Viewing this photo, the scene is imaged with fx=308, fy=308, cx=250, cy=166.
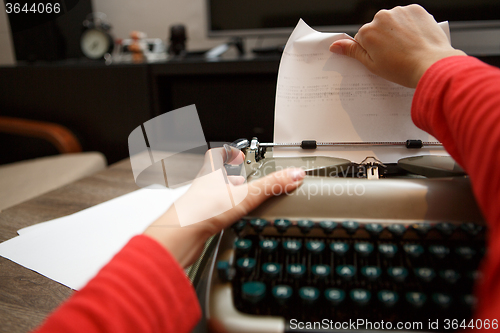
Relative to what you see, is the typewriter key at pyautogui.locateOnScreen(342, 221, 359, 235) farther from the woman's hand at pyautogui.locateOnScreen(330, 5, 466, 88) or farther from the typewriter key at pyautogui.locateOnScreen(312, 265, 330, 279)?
the woman's hand at pyautogui.locateOnScreen(330, 5, 466, 88)

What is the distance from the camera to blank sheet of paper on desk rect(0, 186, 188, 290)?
18.6 inches

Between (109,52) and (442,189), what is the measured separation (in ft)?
5.08

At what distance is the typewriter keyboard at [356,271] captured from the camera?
1.07ft

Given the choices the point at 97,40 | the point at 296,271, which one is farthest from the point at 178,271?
the point at 97,40

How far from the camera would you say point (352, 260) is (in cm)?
40

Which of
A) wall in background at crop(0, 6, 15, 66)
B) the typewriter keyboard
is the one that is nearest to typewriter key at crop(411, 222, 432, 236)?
the typewriter keyboard

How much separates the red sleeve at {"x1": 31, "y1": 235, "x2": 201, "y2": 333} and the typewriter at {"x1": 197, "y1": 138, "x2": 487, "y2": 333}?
4 cm

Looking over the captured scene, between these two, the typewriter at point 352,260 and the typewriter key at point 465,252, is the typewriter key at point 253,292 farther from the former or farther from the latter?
the typewriter key at point 465,252

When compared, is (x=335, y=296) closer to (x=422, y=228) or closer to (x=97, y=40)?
(x=422, y=228)

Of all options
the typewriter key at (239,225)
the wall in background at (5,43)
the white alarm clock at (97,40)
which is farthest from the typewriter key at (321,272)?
the wall in background at (5,43)

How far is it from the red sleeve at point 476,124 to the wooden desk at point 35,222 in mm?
471

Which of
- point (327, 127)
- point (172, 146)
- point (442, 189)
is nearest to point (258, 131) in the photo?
point (172, 146)

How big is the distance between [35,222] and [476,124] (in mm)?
746

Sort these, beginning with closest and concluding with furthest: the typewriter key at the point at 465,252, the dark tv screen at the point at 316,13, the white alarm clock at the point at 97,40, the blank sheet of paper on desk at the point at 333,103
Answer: the typewriter key at the point at 465,252 < the blank sheet of paper on desk at the point at 333,103 < the dark tv screen at the point at 316,13 < the white alarm clock at the point at 97,40
